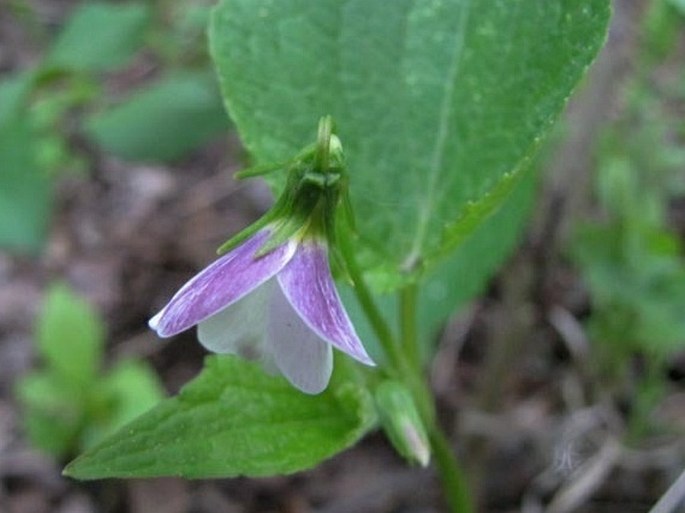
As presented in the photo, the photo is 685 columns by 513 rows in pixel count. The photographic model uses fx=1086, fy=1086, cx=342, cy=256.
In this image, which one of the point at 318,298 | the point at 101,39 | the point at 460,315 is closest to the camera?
the point at 318,298

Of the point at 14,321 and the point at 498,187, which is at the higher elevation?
the point at 498,187

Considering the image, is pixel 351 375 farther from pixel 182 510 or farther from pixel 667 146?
pixel 667 146

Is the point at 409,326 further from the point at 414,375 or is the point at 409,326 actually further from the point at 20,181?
the point at 20,181

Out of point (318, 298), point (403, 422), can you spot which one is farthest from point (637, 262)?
point (318, 298)

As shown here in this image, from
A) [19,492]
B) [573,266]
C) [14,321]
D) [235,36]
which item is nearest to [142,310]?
[14,321]

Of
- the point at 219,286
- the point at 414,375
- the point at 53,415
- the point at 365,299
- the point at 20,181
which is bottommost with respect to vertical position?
the point at 53,415

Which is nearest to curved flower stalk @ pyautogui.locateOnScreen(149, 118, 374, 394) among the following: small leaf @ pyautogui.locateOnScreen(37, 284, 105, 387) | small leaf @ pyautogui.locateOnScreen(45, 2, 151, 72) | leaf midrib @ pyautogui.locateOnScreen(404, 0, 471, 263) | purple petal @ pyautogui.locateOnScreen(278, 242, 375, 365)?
purple petal @ pyautogui.locateOnScreen(278, 242, 375, 365)

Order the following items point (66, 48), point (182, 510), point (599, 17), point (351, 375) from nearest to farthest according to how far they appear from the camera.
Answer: point (599, 17) < point (351, 375) < point (182, 510) < point (66, 48)

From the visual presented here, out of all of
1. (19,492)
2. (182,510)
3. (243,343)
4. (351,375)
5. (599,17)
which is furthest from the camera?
(19,492)

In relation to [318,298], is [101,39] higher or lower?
lower
